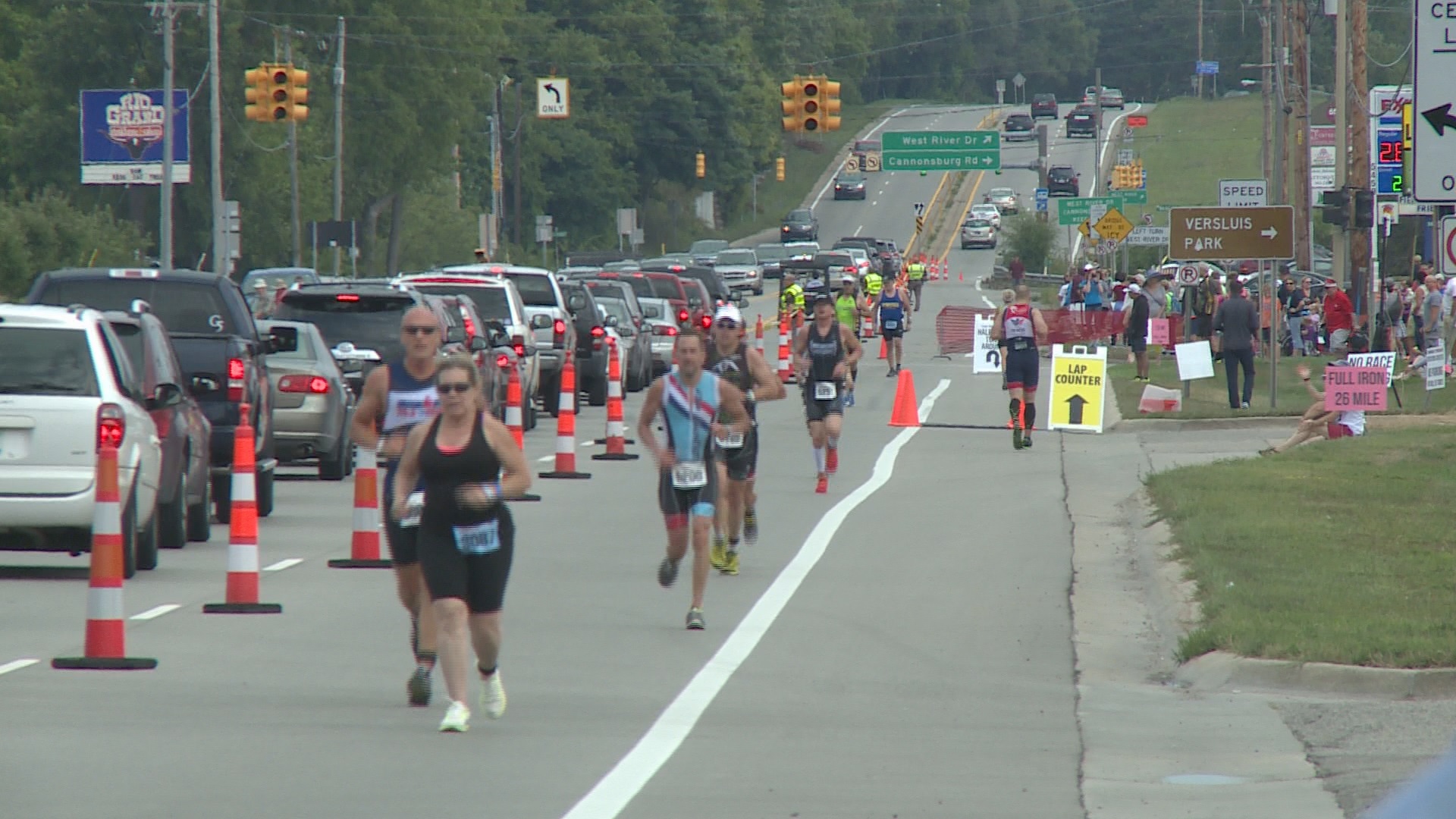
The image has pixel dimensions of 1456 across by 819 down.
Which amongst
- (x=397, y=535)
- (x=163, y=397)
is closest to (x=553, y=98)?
(x=163, y=397)

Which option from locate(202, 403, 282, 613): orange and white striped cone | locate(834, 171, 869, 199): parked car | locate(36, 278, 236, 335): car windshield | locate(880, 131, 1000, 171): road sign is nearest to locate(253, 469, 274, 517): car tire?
locate(36, 278, 236, 335): car windshield

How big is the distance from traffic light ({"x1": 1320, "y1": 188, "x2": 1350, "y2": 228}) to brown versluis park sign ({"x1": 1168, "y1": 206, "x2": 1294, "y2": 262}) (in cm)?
540

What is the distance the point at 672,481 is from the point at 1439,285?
24740 mm

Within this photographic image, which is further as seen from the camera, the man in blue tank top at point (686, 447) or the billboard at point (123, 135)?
the billboard at point (123, 135)

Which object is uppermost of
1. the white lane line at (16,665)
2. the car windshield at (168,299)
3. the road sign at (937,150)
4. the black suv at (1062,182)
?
the black suv at (1062,182)

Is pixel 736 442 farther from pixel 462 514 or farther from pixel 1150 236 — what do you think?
pixel 1150 236

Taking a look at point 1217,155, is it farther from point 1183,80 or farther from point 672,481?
point 672,481

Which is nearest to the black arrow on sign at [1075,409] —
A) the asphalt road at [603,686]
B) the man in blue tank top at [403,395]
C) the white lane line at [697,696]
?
the asphalt road at [603,686]

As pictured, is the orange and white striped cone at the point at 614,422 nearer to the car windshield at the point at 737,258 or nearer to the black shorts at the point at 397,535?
the black shorts at the point at 397,535

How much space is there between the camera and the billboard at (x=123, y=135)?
5522 cm

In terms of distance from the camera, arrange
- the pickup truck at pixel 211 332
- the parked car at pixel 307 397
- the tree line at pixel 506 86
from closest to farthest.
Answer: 1. the pickup truck at pixel 211 332
2. the parked car at pixel 307 397
3. the tree line at pixel 506 86

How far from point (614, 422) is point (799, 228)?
80.6m

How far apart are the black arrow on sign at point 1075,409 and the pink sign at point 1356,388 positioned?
404 centimetres

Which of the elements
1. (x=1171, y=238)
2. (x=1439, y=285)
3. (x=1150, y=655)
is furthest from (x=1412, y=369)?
(x=1150, y=655)
